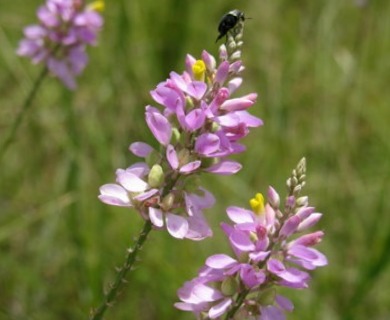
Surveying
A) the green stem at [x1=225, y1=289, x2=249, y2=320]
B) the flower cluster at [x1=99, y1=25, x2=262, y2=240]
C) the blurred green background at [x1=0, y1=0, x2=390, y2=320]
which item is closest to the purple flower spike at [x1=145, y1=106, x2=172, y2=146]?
the flower cluster at [x1=99, y1=25, x2=262, y2=240]

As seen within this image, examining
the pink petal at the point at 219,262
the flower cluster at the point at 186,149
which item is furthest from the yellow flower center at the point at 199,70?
the pink petal at the point at 219,262

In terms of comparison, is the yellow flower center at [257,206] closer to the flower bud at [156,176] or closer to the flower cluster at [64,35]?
the flower bud at [156,176]

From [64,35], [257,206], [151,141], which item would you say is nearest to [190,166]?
[257,206]

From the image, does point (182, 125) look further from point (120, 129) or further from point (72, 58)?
point (120, 129)

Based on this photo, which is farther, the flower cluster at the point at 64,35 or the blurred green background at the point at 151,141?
the blurred green background at the point at 151,141

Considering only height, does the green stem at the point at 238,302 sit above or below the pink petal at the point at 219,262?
below

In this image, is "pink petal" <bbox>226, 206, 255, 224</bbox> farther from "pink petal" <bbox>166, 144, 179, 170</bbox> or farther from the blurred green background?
the blurred green background

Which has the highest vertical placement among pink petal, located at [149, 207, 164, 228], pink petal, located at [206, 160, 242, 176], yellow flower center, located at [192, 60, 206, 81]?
yellow flower center, located at [192, 60, 206, 81]
